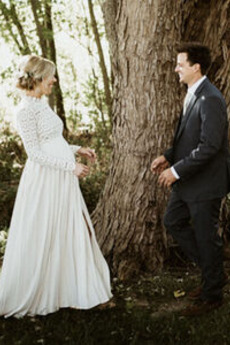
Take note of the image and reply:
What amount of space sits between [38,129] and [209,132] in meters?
1.34

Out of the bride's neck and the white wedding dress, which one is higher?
the bride's neck

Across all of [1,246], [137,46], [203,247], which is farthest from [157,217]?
[1,246]

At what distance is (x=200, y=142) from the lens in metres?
3.84

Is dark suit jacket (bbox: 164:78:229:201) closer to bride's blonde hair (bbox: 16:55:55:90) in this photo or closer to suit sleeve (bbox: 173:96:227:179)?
suit sleeve (bbox: 173:96:227:179)

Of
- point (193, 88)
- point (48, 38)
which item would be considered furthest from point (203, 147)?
point (48, 38)

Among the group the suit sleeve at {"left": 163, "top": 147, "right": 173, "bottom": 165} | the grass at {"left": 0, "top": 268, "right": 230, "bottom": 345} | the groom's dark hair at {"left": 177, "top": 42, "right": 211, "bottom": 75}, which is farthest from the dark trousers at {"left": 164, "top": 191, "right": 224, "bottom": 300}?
the groom's dark hair at {"left": 177, "top": 42, "right": 211, "bottom": 75}

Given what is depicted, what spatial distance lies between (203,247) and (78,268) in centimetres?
104

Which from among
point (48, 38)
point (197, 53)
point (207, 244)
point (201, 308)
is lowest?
point (201, 308)

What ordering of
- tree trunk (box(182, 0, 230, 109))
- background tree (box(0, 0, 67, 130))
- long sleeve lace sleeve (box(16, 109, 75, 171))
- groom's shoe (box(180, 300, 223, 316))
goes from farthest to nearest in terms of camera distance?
background tree (box(0, 0, 67, 130)), tree trunk (box(182, 0, 230, 109)), groom's shoe (box(180, 300, 223, 316)), long sleeve lace sleeve (box(16, 109, 75, 171))

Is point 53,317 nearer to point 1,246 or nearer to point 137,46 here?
point 1,246

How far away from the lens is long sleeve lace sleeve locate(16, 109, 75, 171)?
378 centimetres

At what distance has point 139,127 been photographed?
472cm

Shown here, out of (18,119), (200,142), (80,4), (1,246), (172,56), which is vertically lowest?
(1,246)

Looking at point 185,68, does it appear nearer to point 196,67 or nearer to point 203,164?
point 196,67
